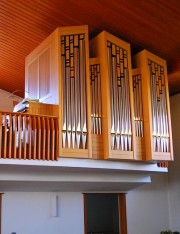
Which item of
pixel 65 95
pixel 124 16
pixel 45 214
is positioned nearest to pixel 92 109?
pixel 65 95

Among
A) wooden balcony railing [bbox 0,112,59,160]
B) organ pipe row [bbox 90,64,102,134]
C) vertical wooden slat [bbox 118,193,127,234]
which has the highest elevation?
organ pipe row [bbox 90,64,102,134]

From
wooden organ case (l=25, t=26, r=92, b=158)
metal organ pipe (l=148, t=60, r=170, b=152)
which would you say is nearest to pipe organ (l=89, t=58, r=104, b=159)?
wooden organ case (l=25, t=26, r=92, b=158)

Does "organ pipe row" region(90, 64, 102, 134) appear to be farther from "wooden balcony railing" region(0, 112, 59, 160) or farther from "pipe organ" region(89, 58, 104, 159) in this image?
"wooden balcony railing" region(0, 112, 59, 160)

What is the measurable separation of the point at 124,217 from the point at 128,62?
411 centimetres

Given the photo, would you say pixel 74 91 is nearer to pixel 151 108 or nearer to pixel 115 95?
pixel 115 95

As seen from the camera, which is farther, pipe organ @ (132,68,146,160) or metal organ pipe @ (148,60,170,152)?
metal organ pipe @ (148,60,170,152)

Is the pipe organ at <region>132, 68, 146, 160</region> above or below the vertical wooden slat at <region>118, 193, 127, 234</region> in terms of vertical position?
above

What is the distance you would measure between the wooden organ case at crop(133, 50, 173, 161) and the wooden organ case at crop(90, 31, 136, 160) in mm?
359

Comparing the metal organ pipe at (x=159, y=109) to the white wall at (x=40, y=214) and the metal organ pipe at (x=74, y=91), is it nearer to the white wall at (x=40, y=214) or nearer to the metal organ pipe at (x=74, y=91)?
the metal organ pipe at (x=74, y=91)

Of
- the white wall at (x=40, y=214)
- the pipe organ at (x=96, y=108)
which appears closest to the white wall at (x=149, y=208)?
the white wall at (x=40, y=214)

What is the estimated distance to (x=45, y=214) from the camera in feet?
28.1

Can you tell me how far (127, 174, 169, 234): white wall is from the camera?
9844 mm

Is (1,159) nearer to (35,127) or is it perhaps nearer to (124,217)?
(35,127)

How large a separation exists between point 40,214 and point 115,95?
323 cm
